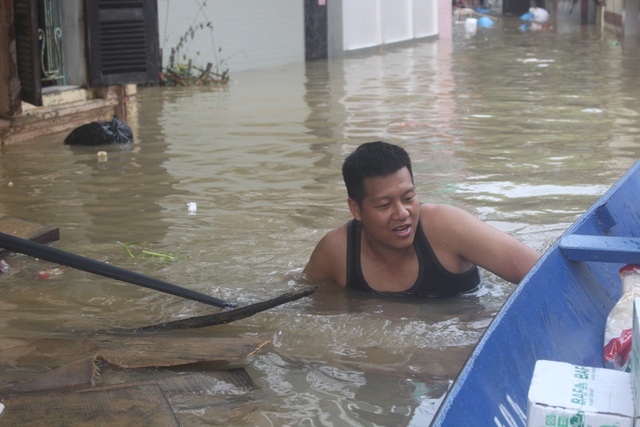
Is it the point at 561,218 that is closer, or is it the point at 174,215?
the point at 561,218

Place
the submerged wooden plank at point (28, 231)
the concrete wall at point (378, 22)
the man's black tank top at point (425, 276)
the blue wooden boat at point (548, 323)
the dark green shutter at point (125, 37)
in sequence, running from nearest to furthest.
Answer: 1. the blue wooden boat at point (548, 323)
2. the man's black tank top at point (425, 276)
3. the submerged wooden plank at point (28, 231)
4. the dark green shutter at point (125, 37)
5. the concrete wall at point (378, 22)

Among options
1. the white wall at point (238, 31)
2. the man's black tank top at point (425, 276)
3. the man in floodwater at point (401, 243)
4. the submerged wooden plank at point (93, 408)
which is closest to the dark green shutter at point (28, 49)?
the man in floodwater at point (401, 243)

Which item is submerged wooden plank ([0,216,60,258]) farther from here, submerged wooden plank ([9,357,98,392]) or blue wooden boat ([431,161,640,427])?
blue wooden boat ([431,161,640,427])

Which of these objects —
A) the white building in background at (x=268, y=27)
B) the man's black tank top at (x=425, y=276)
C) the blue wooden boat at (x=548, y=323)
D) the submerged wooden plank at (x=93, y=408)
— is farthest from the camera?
the white building in background at (x=268, y=27)

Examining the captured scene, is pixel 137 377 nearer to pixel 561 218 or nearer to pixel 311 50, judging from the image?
pixel 561 218

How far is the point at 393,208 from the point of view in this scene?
13.2 feet

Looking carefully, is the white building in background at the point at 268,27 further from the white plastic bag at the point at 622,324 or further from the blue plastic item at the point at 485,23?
the white plastic bag at the point at 622,324

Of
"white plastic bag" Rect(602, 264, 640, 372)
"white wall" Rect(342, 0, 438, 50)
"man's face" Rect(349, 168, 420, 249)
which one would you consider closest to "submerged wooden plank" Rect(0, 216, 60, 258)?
"man's face" Rect(349, 168, 420, 249)

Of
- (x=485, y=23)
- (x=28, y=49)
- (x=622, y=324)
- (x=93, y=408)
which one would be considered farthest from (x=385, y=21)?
(x=93, y=408)

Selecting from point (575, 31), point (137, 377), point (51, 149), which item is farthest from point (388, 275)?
point (575, 31)

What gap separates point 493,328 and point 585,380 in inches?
24.6

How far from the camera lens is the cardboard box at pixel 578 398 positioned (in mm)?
1936

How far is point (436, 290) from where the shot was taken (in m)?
4.48

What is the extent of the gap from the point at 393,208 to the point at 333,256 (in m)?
0.63
